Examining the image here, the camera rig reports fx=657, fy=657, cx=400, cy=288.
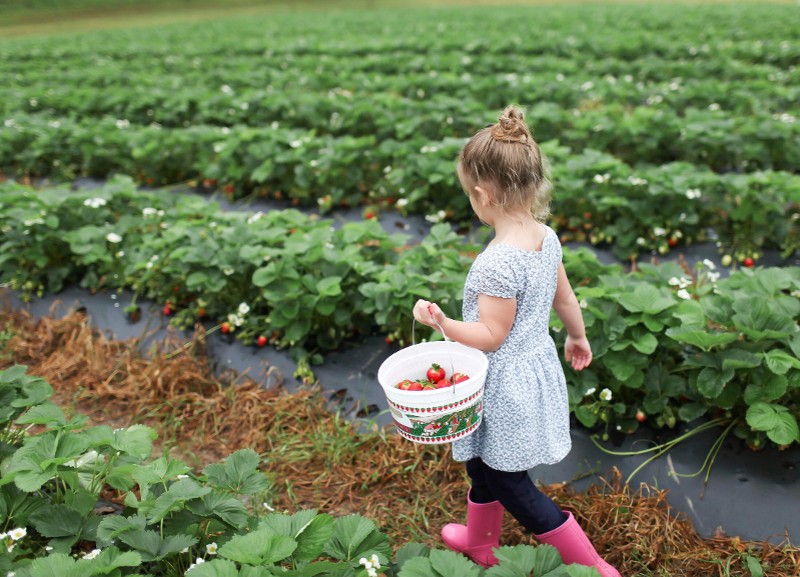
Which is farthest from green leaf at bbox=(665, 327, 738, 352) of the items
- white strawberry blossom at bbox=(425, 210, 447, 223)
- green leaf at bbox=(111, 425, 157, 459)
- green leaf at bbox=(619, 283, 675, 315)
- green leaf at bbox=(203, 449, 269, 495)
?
white strawberry blossom at bbox=(425, 210, 447, 223)

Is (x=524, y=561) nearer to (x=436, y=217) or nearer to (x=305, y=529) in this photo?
(x=305, y=529)

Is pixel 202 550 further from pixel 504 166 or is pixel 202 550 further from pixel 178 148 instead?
pixel 178 148

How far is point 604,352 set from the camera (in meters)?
2.83

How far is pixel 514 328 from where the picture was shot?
207 cm

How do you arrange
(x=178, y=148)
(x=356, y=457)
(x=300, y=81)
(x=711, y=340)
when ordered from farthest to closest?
(x=300, y=81), (x=178, y=148), (x=356, y=457), (x=711, y=340)

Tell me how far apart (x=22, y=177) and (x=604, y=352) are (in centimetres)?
695

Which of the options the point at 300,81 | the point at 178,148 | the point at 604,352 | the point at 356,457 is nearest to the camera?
the point at 604,352

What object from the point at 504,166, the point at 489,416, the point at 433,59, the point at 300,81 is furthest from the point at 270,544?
the point at 433,59

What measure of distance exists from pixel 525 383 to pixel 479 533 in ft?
2.27

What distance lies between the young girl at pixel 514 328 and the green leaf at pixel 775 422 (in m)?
0.80

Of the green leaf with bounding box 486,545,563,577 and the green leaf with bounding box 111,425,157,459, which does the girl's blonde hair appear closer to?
the green leaf with bounding box 486,545,563,577

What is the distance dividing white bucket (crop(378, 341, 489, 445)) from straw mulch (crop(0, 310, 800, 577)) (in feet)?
2.92

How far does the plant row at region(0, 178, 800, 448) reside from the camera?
2.74 metres

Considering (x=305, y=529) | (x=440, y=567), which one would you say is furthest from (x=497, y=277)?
(x=305, y=529)
